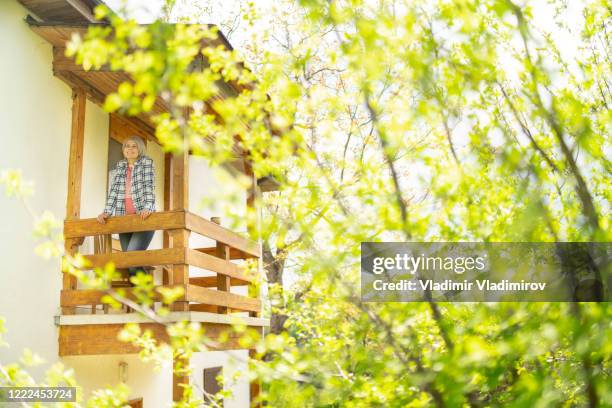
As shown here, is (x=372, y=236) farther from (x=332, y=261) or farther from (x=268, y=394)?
(x=268, y=394)

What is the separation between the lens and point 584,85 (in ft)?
8.34

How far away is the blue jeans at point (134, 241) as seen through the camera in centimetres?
730

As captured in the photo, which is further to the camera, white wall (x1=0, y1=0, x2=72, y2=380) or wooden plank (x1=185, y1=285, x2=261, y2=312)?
wooden plank (x1=185, y1=285, x2=261, y2=312)

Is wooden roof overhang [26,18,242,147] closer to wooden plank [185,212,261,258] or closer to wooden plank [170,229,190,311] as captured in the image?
wooden plank [185,212,261,258]

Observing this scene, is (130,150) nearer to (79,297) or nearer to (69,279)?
(69,279)

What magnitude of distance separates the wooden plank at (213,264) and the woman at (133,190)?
0.63 metres

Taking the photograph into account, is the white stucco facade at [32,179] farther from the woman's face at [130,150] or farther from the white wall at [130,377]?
the woman's face at [130,150]

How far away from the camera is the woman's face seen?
753 cm

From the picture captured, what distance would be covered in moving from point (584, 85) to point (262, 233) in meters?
1.32

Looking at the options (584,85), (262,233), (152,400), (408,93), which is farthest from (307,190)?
(152,400)

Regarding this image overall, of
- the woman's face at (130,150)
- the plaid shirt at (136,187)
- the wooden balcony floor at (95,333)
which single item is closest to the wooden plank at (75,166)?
the plaid shirt at (136,187)

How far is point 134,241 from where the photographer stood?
733 centimetres

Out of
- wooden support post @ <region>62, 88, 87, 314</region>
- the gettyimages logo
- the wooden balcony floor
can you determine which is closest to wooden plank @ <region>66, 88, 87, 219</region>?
wooden support post @ <region>62, 88, 87, 314</region>

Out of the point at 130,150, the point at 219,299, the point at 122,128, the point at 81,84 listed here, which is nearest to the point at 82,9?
the point at 81,84
